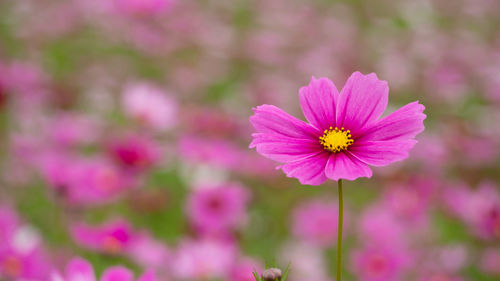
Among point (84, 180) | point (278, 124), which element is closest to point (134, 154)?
point (84, 180)

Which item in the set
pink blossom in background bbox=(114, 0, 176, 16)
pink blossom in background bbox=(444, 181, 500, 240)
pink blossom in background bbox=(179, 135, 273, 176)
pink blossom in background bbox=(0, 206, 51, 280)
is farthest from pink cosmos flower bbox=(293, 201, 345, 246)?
pink blossom in background bbox=(114, 0, 176, 16)

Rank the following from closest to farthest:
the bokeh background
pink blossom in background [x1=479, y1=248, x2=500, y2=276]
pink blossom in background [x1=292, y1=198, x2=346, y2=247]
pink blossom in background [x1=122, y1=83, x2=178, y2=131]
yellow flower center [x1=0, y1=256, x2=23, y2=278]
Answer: yellow flower center [x1=0, y1=256, x2=23, y2=278] < the bokeh background < pink blossom in background [x1=479, y1=248, x2=500, y2=276] < pink blossom in background [x1=292, y1=198, x2=346, y2=247] < pink blossom in background [x1=122, y1=83, x2=178, y2=131]

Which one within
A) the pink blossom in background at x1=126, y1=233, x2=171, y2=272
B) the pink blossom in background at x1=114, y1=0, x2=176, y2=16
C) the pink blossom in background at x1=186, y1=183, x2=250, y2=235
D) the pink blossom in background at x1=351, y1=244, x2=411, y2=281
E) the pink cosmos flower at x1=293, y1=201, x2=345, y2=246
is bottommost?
the pink blossom in background at x1=126, y1=233, x2=171, y2=272

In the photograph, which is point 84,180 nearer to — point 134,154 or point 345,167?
point 134,154

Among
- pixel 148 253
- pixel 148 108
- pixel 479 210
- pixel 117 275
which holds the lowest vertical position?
pixel 117 275

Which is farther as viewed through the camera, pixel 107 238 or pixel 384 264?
pixel 384 264

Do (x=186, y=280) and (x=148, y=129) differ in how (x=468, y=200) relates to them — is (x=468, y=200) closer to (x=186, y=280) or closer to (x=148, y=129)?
(x=186, y=280)

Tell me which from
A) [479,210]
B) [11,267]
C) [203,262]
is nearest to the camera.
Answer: [11,267]

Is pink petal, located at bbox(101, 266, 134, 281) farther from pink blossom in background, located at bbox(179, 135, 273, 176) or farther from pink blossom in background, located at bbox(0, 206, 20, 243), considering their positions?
pink blossom in background, located at bbox(179, 135, 273, 176)
